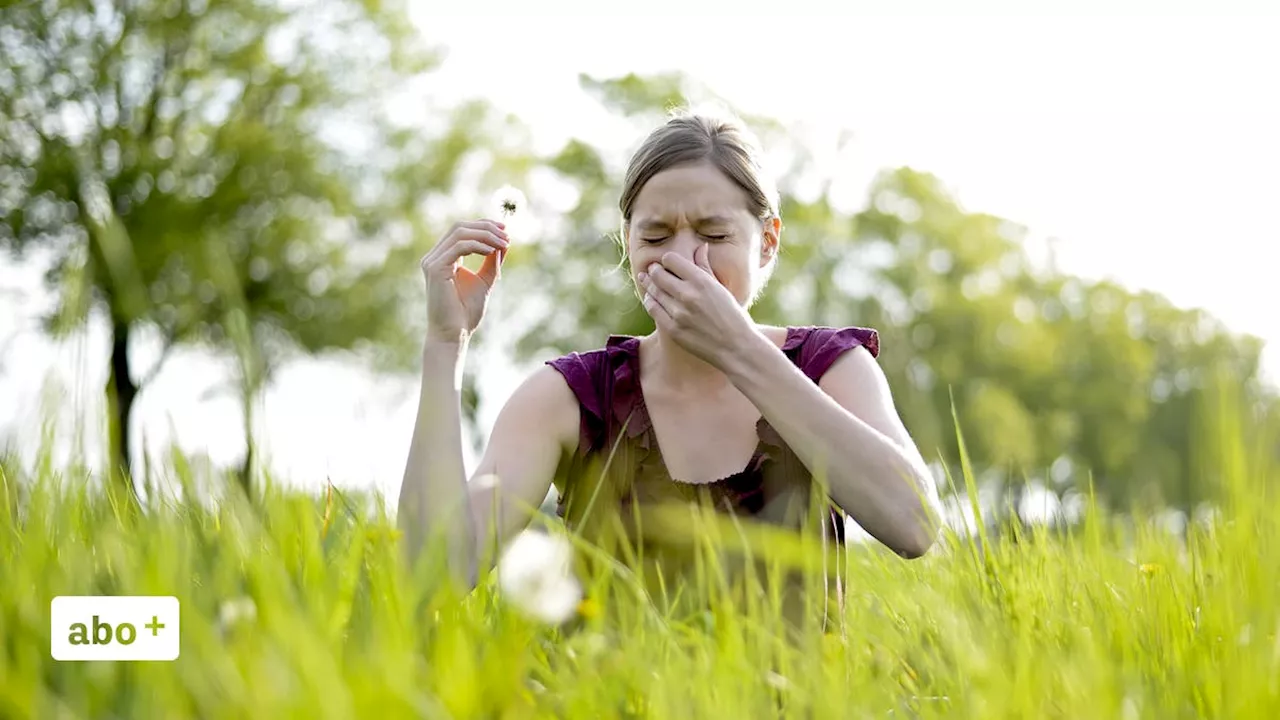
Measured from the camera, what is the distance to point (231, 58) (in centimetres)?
1952

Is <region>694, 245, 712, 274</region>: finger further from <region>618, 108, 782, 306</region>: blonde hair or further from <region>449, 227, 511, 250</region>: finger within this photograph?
<region>449, 227, 511, 250</region>: finger

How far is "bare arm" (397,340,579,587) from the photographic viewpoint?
9.17 ft

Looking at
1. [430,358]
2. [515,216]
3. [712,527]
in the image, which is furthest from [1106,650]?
[515,216]

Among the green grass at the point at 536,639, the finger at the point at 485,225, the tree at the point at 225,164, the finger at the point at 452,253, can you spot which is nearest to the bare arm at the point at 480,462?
the finger at the point at 452,253

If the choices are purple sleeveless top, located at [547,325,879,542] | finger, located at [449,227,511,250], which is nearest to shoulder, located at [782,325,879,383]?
purple sleeveless top, located at [547,325,879,542]

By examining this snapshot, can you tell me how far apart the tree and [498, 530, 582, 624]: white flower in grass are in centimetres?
1616

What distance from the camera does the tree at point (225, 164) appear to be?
60.2 feet

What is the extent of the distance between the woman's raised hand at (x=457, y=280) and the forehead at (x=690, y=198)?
0.44 metres

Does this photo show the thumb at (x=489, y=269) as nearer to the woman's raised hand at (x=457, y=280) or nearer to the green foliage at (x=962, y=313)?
the woman's raised hand at (x=457, y=280)

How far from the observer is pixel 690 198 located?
3.33 m

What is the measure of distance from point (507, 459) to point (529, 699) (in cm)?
195

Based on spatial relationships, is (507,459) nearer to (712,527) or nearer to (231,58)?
(712,527)

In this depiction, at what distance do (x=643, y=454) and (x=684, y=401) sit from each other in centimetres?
26

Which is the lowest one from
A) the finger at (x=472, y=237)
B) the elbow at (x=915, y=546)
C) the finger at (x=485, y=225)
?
the elbow at (x=915, y=546)
